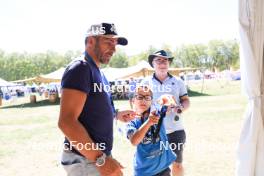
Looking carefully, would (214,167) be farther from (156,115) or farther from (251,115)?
(156,115)

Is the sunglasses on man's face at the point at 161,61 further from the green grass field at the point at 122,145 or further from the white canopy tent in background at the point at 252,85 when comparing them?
the white canopy tent in background at the point at 252,85

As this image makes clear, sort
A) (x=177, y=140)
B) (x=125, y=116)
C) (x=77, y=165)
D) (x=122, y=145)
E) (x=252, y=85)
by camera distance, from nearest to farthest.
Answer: (x=77, y=165) → (x=125, y=116) → (x=252, y=85) → (x=177, y=140) → (x=122, y=145)

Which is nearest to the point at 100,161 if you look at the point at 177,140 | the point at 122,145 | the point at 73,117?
the point at 73,117

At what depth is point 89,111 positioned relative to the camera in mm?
1022

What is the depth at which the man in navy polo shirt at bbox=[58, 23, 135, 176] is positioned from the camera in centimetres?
94

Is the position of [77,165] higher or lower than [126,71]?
higher

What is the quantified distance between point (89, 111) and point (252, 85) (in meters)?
0.82

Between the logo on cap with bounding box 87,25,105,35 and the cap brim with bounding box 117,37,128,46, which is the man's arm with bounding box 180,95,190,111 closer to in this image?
the cap brim with bounding box 117,37,128,46

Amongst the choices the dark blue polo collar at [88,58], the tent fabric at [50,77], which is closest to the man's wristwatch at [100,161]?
the dark blue polo collar at [88,58]

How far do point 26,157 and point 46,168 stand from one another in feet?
1.75

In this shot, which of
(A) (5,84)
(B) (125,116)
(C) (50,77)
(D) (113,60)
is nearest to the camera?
(B) (125,116)

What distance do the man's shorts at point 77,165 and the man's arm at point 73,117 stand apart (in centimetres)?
9

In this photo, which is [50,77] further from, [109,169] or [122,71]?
[109,169]

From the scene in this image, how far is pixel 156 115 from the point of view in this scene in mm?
1307
